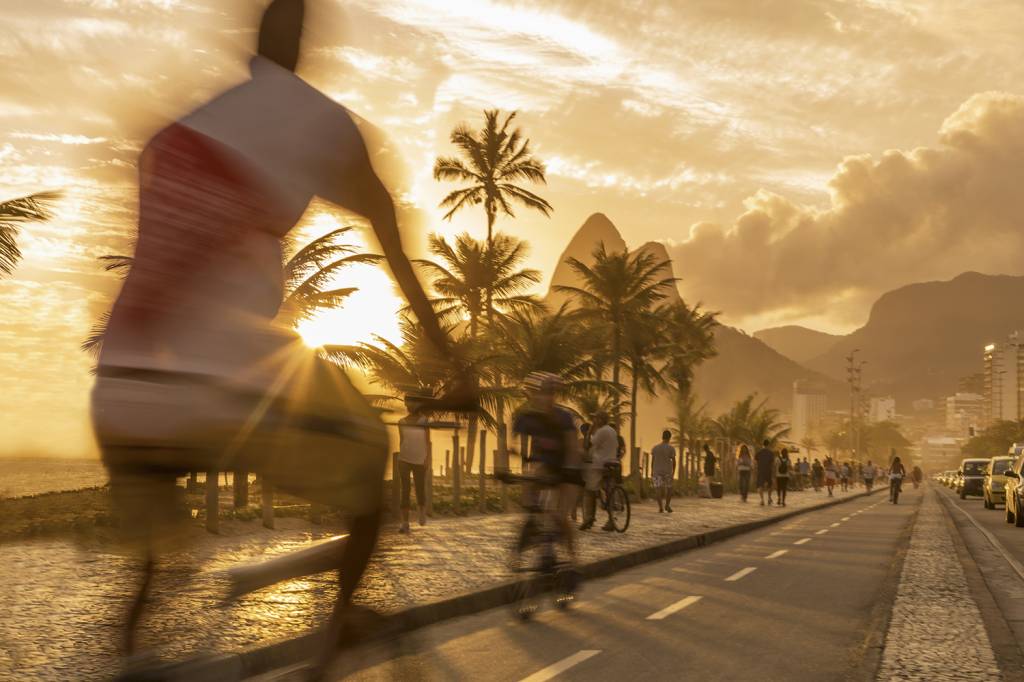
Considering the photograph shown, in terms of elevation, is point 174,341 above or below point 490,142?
below

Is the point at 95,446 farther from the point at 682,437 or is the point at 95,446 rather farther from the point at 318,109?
the point at 682,437

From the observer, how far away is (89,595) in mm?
8711

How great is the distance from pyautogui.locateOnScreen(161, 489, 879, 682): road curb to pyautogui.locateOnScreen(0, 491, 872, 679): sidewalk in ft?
0.13

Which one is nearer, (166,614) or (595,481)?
(166,614)

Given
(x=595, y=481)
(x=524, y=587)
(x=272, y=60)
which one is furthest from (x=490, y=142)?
(x=272, y=60)

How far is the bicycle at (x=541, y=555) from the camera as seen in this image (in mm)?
8790

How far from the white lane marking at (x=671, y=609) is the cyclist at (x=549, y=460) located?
2.67ft

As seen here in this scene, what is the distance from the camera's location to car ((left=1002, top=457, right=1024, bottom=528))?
24.0 m

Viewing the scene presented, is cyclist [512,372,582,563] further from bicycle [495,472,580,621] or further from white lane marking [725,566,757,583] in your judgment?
white lane marking [725,566,757,583]

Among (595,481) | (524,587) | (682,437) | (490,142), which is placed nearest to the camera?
(524,587)

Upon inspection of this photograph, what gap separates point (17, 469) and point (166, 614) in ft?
128

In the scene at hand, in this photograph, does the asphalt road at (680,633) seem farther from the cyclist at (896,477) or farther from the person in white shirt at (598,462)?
the cyclist at (896,477)

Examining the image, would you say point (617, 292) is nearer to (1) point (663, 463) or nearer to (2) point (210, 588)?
(1) point (663, 463)

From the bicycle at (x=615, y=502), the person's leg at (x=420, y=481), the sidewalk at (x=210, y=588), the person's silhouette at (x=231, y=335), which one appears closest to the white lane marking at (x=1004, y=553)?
the sidewalk at (x=210, y=588)
